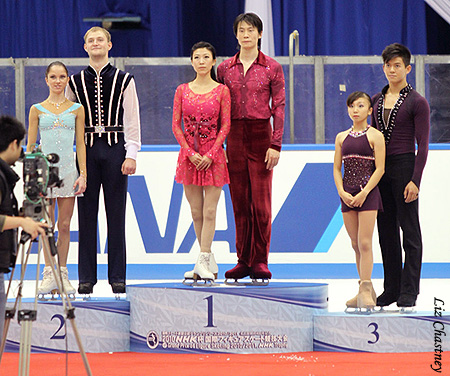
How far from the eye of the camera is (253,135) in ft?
16.4

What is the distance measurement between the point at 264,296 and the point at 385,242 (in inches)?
34.1

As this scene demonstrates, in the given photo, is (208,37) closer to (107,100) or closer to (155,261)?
(155,261)

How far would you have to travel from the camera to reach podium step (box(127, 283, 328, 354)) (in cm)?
487

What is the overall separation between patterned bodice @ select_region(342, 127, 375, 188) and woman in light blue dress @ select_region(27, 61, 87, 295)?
1.66m

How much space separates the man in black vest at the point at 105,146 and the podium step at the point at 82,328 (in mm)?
142

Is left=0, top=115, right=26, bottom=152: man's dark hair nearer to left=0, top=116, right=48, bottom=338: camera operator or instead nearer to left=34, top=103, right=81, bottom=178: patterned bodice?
left=0, top=116, right=48, bottom=338: camera operator

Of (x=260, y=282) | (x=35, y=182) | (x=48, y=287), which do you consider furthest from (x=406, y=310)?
(x=35, y=182)

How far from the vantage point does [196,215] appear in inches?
199

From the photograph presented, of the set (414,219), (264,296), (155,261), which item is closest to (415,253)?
(414,219)

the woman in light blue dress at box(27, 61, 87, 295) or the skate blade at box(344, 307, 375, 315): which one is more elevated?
the woman in light blue dress at box(27, 61, 87, 295)

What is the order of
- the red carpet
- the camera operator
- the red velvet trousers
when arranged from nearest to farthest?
the camera operator
the red carpet
the red velvet trousers

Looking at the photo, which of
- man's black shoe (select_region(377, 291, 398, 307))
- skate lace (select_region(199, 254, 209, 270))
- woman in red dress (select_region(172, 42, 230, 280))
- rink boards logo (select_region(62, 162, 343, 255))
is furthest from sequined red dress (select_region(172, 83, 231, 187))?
rink boards logo (select_region(62, 162, 343, 255))

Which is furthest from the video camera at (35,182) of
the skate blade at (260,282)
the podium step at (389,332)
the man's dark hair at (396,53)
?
the man's dark hair at (396,53)

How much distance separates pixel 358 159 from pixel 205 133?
3.18ft
